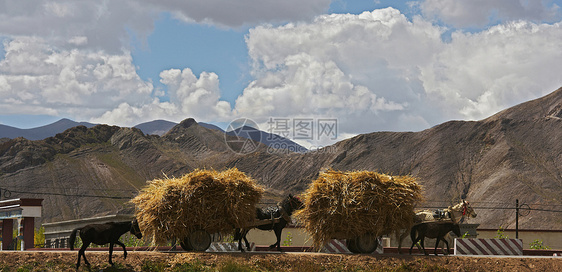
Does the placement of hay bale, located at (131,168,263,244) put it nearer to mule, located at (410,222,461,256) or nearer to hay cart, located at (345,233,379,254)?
hay cart, located at (345,233,379,254)

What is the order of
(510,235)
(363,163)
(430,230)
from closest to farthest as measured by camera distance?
1. (430,230)
2. (510,235)
3. (363,163)

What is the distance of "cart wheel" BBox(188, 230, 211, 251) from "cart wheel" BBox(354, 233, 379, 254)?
4.49 meters

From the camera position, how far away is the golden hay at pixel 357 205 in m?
18.2

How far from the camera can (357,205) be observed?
18.2 m

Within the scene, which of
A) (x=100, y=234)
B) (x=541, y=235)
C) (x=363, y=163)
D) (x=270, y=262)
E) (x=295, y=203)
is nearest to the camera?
(x=100, y=234)

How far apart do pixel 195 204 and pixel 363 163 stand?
115896 mm

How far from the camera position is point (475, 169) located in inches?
4742

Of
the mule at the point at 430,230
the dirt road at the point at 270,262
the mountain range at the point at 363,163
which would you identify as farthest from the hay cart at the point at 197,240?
the mountain range at the point at 363,163

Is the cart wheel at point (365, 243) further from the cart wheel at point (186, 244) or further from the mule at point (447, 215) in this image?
the cart wheel at point (186, 244)

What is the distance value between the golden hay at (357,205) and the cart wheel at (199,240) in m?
3.01

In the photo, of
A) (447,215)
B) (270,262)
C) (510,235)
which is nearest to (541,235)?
(510,235)

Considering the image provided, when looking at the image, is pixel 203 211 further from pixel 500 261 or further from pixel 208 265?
pixel 500 261

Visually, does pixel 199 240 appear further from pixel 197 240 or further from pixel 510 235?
pixel 510 235

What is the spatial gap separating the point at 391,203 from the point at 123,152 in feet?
482
